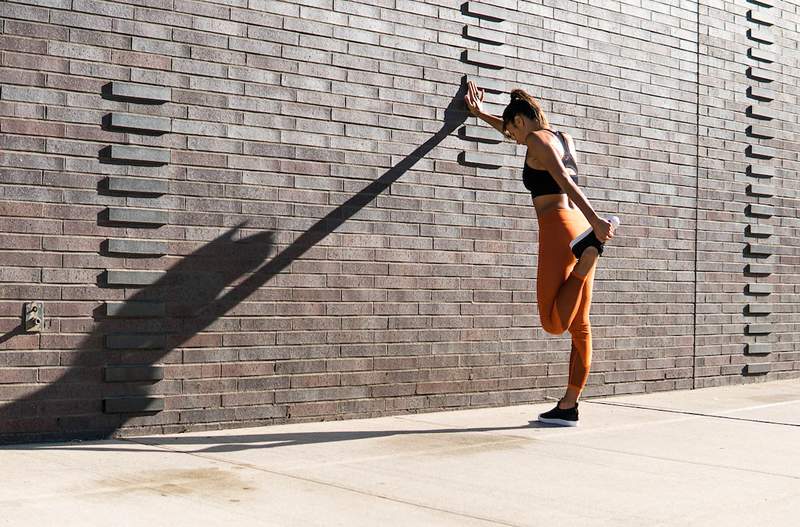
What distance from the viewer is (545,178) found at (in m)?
6.19

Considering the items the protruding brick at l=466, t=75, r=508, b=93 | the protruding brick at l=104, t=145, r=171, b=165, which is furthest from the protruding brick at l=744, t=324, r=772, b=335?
the protruding brick at l=104, t=145, r=171, b=165

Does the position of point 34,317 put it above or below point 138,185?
below

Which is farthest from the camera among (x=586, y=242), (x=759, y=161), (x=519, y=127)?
(x=759, y=161)

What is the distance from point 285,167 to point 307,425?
4.92 ft

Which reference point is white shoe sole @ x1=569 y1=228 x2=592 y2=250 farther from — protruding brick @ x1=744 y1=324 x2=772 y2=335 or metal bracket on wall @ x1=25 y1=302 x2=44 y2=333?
protruding brick @ x1=744 y1=324 x2=772 y2=335

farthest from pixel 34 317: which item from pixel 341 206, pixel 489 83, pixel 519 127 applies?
pixel 489 83

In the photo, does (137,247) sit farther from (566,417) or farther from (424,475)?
(566,417)

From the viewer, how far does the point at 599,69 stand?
7988 millimetres

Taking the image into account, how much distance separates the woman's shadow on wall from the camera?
5.39 m

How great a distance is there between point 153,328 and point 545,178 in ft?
7.72

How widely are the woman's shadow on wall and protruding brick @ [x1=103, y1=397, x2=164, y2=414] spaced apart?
2cm

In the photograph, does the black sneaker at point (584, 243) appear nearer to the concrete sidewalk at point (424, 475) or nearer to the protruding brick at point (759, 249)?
the concrete sidewalk at point (424, 475)

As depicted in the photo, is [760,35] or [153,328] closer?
[153,328]

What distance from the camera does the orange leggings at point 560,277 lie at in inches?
238
